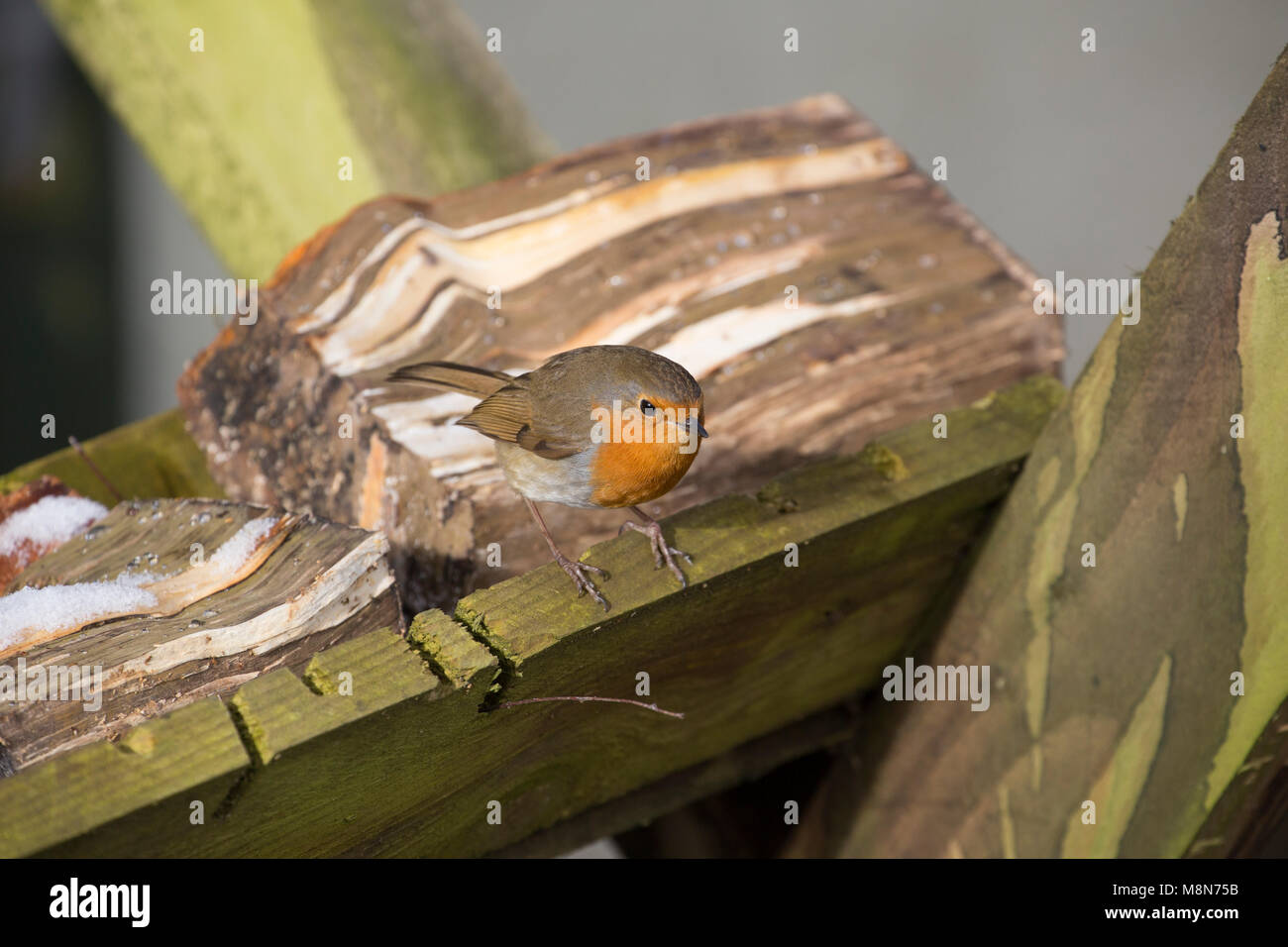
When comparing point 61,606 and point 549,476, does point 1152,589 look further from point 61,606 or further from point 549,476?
point 61,606

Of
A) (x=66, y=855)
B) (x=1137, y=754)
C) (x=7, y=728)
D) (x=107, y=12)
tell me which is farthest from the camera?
(x=107, y=12)

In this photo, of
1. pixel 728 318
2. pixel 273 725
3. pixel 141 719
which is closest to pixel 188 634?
pixel 141 719

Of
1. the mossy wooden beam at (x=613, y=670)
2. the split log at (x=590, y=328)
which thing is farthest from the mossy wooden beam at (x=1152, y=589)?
the split log at (x=590, y=328)

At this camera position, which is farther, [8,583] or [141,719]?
[8,583]

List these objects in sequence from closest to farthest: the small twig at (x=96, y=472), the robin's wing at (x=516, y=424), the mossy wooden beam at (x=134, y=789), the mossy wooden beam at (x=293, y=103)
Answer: the mossy wooden beam at (x=134, y=789) < the robin's wing at (x=516, y=424) < the small twig at (x=96, y=472) < the mossy wooden beam at (x=293, y=103)

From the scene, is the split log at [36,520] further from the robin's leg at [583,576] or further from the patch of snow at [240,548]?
the robin's leg at [583,576]

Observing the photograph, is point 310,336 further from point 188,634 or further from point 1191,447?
point 1191,447
